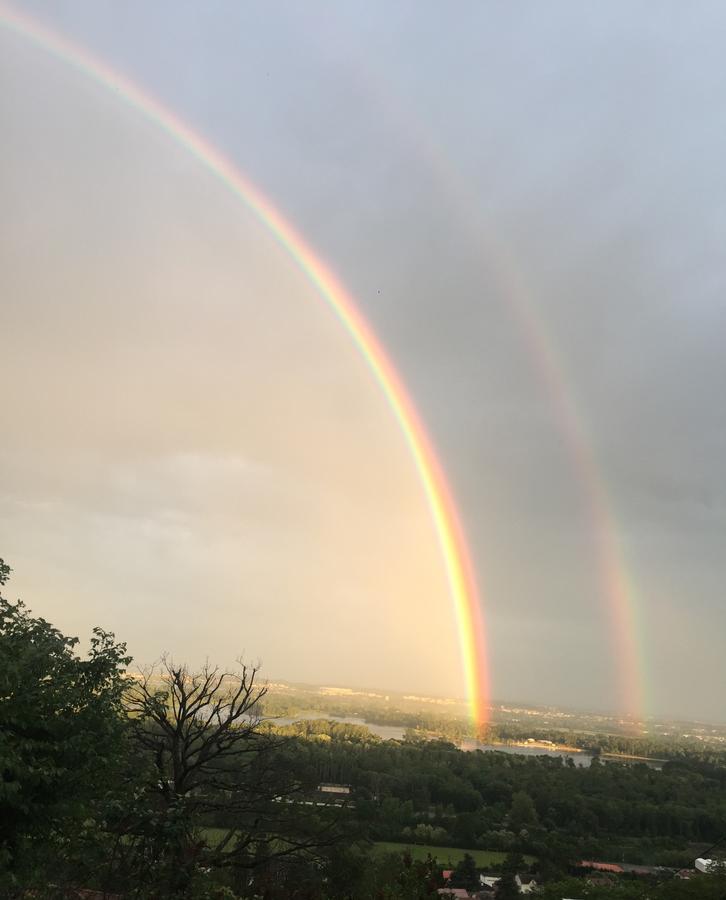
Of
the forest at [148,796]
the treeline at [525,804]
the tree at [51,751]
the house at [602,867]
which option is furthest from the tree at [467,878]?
the tree at [51,751]

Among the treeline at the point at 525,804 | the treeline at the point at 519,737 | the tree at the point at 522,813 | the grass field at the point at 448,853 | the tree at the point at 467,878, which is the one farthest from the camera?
the treeline at the point at 519,737

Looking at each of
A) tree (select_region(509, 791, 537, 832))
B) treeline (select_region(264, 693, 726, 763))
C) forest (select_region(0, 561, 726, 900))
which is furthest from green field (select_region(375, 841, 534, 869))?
treeline (select_region(264, 693, 726, 763))

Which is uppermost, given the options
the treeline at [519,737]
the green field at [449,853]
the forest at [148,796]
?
the forest at [148,796]

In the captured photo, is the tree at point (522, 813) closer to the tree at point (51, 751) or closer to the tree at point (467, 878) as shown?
the tree at point (467, 878)

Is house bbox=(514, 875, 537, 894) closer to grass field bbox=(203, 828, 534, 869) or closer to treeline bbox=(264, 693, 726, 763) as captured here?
grass field bbox=(203, 828, 534, 869)

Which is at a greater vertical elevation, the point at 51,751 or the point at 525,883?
the point at 51,751

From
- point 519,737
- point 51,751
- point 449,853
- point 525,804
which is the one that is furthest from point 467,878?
point 519,737

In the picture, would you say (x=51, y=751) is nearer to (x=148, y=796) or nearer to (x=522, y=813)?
(x=148, y=796)
